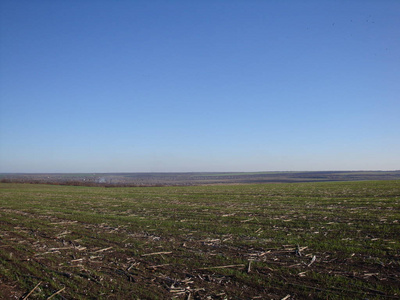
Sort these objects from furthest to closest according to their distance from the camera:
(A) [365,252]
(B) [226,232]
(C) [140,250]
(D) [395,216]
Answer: (D) [395,216], (B) [226,232], (C) [140,250], (A) [365,252]

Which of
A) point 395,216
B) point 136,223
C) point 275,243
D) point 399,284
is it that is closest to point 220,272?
point 275,243

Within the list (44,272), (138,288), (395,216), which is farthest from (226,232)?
(395,216)

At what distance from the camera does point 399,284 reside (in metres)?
6.46

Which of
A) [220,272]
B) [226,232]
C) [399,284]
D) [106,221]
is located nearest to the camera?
[399,284]

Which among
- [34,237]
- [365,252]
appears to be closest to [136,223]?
[34,237]

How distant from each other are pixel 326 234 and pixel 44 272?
9848 mm

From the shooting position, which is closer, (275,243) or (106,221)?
(275,243)

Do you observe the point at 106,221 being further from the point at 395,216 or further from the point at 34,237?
the point at 395,216

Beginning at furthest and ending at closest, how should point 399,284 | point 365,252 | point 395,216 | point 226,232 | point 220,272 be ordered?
point 395,216
point 226,232
point 365,252
point 220,272
point 399,284

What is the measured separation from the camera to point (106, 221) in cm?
1518

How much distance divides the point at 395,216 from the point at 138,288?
13.5m

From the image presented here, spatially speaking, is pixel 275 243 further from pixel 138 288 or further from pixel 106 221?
pixel 106 221

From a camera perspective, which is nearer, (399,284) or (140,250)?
(399,284)

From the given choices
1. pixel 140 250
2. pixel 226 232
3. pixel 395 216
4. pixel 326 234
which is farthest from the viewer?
pixel 395 216
